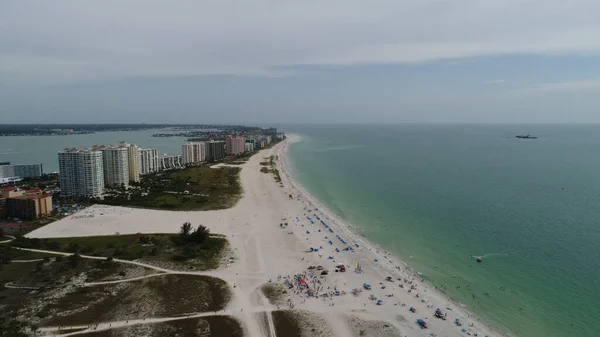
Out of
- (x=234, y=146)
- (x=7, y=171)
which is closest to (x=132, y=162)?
(x=7, y=171)

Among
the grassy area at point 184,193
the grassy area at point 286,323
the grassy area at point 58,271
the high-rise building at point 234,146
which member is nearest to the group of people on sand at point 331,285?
the grassy area at point 286,323

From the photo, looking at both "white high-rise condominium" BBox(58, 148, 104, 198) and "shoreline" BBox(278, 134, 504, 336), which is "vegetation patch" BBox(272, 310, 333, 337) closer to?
"shoreline" BBox(278, 134, 504, 336)

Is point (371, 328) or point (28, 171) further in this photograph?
point (28, 171)

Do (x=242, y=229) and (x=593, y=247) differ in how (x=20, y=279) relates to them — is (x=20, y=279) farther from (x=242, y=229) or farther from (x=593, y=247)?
(x=593, y=247)

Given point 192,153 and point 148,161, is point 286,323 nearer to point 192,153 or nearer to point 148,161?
point 148,161

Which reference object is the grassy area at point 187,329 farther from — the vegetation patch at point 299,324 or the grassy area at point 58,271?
the grassy area at point 58,271

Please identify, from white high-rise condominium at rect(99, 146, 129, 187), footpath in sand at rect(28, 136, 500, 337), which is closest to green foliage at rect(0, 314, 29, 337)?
footpath in sand at rect(28, 136, 500, 337)
